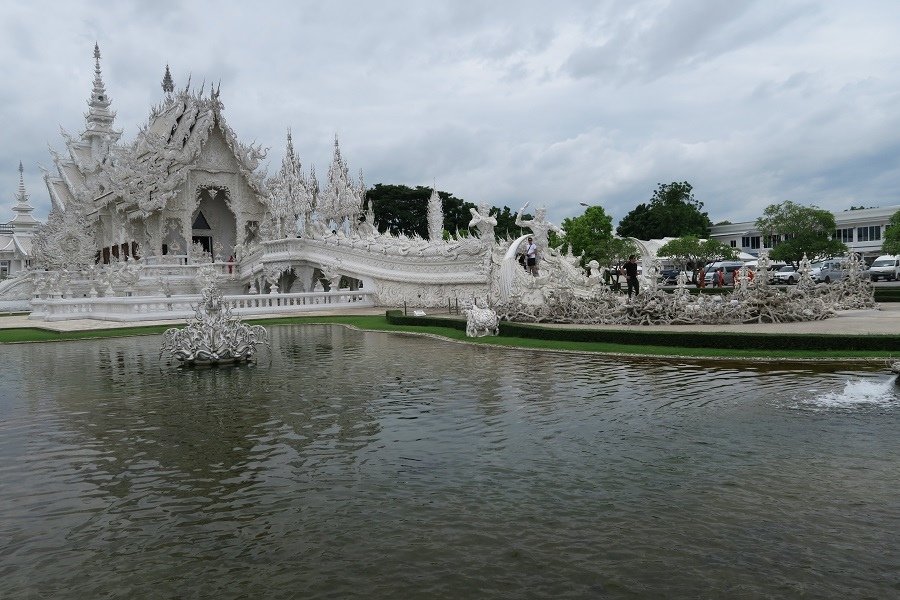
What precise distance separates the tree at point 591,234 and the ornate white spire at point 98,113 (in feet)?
111

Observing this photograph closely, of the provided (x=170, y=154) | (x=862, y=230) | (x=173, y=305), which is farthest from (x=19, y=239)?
(x=862, y=230)

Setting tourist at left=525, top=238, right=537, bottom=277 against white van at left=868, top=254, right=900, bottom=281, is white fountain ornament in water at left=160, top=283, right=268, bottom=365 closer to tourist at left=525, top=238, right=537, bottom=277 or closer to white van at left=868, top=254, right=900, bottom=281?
tourist at left=525, top=238, right=537, bottom=277

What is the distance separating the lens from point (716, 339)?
13023 millimetres

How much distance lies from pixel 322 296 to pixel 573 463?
24.7 m

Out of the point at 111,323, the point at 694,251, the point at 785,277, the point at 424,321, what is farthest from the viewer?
the point at 694,251

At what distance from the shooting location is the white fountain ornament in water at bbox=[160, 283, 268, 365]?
Answer: 1307cm

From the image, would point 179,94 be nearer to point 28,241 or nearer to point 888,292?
point 28,241

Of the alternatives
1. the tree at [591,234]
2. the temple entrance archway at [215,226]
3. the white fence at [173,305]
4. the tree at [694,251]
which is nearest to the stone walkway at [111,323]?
Answer: the white fence at [173,305]

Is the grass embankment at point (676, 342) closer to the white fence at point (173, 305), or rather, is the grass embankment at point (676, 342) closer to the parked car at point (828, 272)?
the white fence at point (173, 305)

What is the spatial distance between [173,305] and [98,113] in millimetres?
31122

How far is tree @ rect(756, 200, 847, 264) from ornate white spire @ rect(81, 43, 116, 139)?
48423 mm

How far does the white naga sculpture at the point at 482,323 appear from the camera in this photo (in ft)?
55.3

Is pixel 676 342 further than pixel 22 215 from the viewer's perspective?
No

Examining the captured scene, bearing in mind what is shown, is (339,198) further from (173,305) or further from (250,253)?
(173,305)
